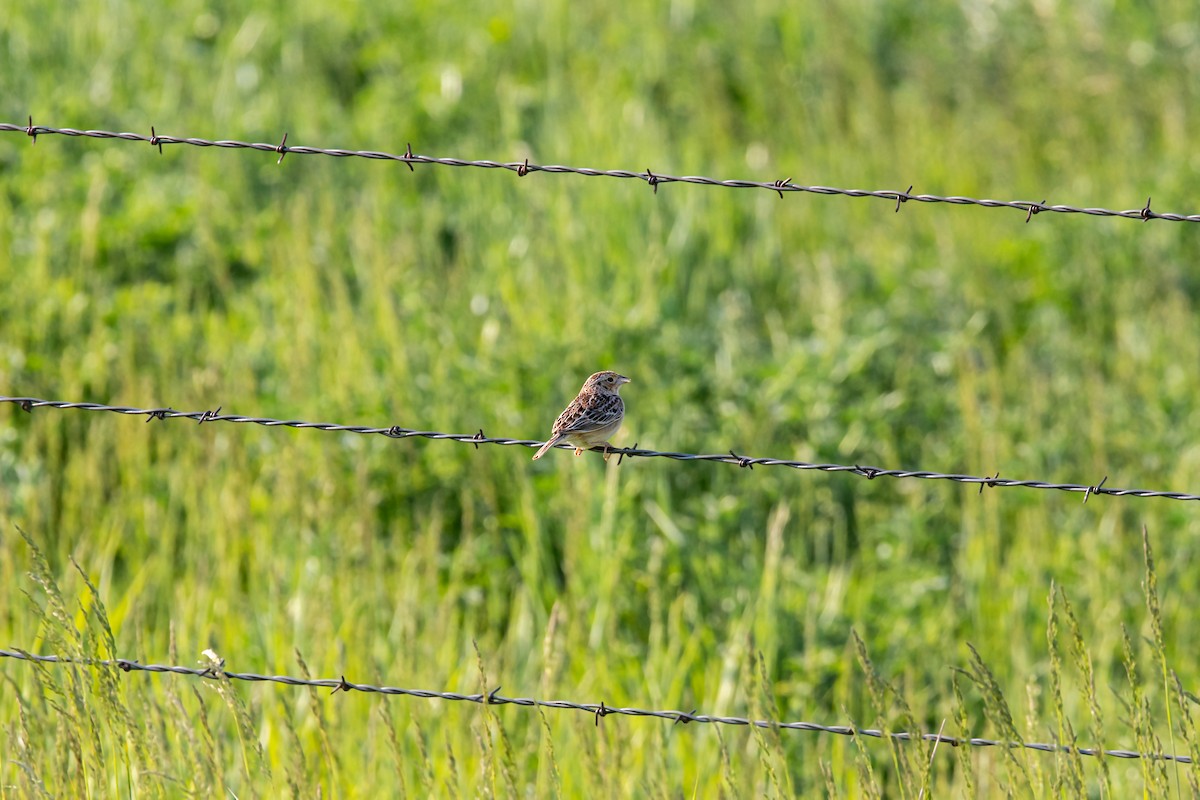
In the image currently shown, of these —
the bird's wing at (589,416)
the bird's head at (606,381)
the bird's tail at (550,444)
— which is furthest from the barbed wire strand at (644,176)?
the bird's head at (606,381)

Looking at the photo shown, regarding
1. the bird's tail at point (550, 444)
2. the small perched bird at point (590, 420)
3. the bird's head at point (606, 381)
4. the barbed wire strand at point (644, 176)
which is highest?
the barbed wire strand at point (644, 176)

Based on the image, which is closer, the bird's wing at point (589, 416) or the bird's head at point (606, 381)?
the bird's wing at point (589, 416)

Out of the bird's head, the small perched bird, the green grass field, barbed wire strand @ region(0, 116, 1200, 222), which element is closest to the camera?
barbed wire strand @ region(0, 116, 1200, 222)

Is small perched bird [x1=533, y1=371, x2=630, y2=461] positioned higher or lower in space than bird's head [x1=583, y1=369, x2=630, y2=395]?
lower

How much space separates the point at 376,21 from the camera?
36.5 feet

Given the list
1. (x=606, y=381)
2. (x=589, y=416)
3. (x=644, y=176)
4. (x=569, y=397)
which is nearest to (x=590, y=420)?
(x=589, y=416)

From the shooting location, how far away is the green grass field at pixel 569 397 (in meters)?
4.48

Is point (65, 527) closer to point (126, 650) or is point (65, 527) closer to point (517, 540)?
point (126, 650)

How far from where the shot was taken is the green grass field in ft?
14.7

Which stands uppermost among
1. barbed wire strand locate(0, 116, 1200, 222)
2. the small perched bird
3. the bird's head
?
barbed wire strand locate(0, 116, 1200, 222)

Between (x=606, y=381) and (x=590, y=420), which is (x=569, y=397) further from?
(x=590, y=420)

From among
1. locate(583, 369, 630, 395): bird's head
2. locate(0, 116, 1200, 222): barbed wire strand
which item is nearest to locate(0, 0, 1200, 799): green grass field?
locate(583, 369, 630, 395): bird's head

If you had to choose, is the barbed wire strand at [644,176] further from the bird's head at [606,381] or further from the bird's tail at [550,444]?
the bird's head at [606,381]

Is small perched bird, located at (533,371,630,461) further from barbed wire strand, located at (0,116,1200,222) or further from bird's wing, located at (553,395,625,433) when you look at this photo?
barbed wire strand, located at (0,116,1200,222)
